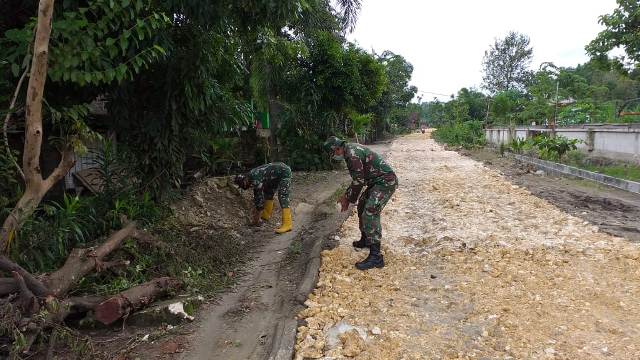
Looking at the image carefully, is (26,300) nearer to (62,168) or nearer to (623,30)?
(62,168)

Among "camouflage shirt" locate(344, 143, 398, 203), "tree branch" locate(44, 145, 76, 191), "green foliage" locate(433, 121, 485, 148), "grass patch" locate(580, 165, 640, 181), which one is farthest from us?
"green foliage" locate(433, 121, 485, 148)

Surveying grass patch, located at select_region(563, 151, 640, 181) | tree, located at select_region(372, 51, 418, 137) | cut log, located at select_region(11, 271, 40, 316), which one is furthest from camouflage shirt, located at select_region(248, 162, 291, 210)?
tree, located at select_region(372, 51, 418, 137)

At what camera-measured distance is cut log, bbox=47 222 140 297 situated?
13.1 ft

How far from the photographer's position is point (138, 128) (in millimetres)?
6367

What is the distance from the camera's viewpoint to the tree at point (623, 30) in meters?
12.6

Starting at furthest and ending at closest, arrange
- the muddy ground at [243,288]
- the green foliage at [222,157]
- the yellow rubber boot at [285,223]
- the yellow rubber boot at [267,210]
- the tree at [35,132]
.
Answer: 1. the green foliage at [222,157]
2. the yellow rubber boot at [267,210]
3. the yellow rubber boot at [285,223]
4. the muddy ground at [243,288]
5. the tree at [35,132]

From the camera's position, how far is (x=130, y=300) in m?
4.13

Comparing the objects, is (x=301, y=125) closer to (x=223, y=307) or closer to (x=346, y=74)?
(x=346, y=74)

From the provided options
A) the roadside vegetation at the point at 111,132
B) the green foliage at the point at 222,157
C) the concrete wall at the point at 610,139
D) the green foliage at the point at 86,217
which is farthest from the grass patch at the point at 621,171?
the green foliage at the point at 86,217

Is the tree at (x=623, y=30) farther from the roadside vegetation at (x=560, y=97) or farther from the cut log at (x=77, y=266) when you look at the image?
the cut log at (x=77, y=266)

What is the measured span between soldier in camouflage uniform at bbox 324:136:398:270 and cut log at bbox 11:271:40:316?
3279 millimetres

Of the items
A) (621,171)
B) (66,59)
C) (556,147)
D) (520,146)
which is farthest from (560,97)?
(66,59)

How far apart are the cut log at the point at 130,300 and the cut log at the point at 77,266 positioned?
0.38 m

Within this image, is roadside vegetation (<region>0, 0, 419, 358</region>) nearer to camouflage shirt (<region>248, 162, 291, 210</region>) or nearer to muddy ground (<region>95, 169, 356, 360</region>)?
muddy ground (<region>95, 169, 356, 360</region>)
